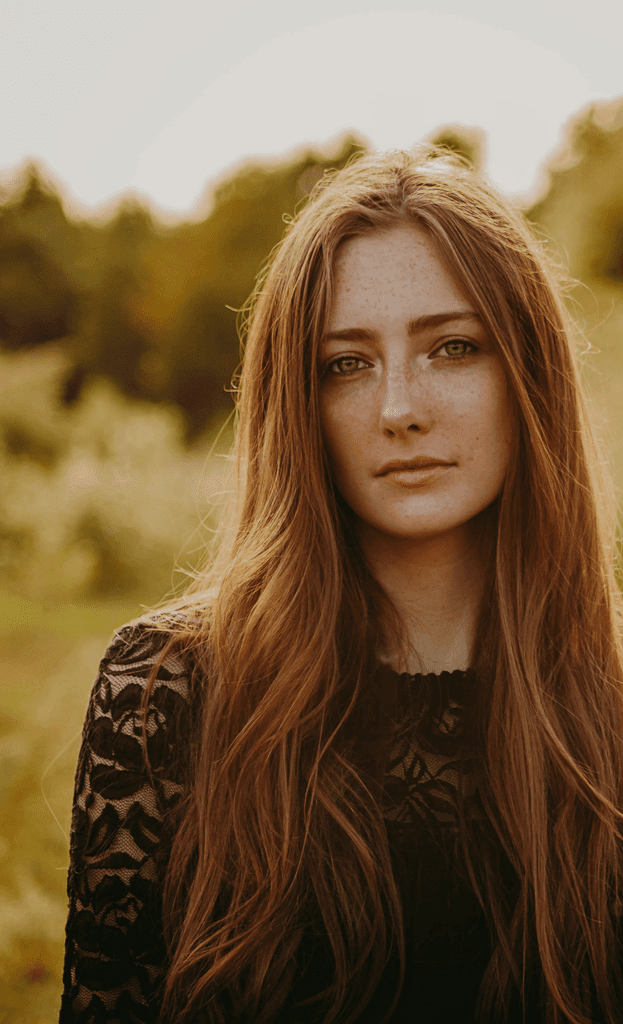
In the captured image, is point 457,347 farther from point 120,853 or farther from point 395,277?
point 120,853

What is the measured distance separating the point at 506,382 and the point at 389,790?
74cm

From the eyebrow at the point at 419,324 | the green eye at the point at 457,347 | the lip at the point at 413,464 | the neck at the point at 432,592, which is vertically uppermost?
the eyebrow at the point at 419,324

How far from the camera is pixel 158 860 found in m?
1.36

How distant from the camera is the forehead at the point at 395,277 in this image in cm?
137

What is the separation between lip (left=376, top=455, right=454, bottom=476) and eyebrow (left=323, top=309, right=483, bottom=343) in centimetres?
22

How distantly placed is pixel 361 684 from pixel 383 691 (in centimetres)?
4

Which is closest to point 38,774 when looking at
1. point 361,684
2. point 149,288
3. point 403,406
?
point 361,684

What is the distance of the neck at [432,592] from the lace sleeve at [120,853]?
1.46 ft

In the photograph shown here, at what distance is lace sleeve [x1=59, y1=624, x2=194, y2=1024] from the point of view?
1.33m

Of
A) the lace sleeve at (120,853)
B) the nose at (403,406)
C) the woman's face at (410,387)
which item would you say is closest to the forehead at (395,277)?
the woman's face at (410,387)

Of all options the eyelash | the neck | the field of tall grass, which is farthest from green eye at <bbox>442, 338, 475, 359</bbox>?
the field of tall grass

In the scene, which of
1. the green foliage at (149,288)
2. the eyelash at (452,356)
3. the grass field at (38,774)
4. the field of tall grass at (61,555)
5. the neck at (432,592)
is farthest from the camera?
the green foliage at (149,288)

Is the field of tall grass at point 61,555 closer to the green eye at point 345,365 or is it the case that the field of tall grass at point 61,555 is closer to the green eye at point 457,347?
the green eye at point 345,365

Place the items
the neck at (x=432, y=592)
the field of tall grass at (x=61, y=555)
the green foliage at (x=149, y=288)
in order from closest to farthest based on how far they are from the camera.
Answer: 1. the neck at (x=432, y=592)
2. the field of tall grass at (x=61, y=555)
3. the green foliage at (x=149, y=288)
